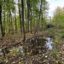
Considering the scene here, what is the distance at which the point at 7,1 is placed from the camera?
71.8ft

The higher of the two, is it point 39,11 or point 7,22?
point 39,11

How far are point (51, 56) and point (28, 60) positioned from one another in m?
1.41

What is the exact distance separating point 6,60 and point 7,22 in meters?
28.1

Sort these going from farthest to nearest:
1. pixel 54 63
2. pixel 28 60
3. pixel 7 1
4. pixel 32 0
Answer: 1. pixel 32 0
2. pixel 7 1
3. pixel 28 60
4. pixel 54 63

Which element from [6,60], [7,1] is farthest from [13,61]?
[7,1]

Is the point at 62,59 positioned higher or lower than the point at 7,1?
lower

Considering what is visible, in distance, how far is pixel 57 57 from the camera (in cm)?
923

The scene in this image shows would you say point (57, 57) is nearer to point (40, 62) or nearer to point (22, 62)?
point (40, 62)

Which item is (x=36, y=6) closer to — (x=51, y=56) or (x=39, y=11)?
(x=39, y=11)

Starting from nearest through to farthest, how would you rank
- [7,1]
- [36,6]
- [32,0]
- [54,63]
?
[54,63] < [7,1] < [32,0] < [36,6]

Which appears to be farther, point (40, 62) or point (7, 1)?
point (7, 1)

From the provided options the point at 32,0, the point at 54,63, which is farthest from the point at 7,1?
the point at 54,63

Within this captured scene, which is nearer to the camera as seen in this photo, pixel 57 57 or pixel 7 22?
pixel 57 57

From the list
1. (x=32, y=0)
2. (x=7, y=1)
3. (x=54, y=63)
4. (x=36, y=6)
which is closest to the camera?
(x=54, y=63)
